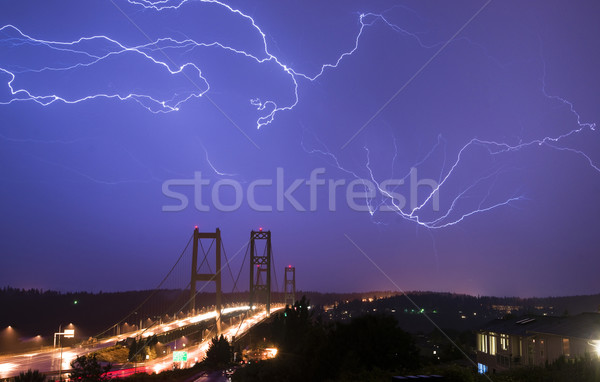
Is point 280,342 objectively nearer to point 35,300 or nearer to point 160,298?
point 35,300

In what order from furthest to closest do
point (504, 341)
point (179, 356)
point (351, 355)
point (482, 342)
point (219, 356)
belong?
point (179, 356), point (219, 356), point (482, 342), point (504, 341), point (351, 355)

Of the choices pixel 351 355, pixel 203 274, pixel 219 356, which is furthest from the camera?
pixel 203 274

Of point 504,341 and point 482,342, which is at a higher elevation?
point 504,341

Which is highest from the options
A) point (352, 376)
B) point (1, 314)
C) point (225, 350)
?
point (352, 376)

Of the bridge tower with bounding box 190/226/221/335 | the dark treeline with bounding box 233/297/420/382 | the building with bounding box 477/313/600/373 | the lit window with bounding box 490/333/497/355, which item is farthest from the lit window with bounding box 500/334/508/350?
the bridge tower with bounding box 190/226/221/335

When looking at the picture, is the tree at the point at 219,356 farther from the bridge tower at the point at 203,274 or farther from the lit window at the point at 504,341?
the bridge tower at the point at 203,274

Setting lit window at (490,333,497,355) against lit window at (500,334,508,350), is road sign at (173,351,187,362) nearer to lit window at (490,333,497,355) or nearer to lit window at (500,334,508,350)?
lit window at (490,333,497,355)

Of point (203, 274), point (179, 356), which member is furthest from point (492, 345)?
point (203, 274)

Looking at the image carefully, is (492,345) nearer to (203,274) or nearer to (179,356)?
(179,356)

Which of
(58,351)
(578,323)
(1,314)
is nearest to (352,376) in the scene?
(578,323)
